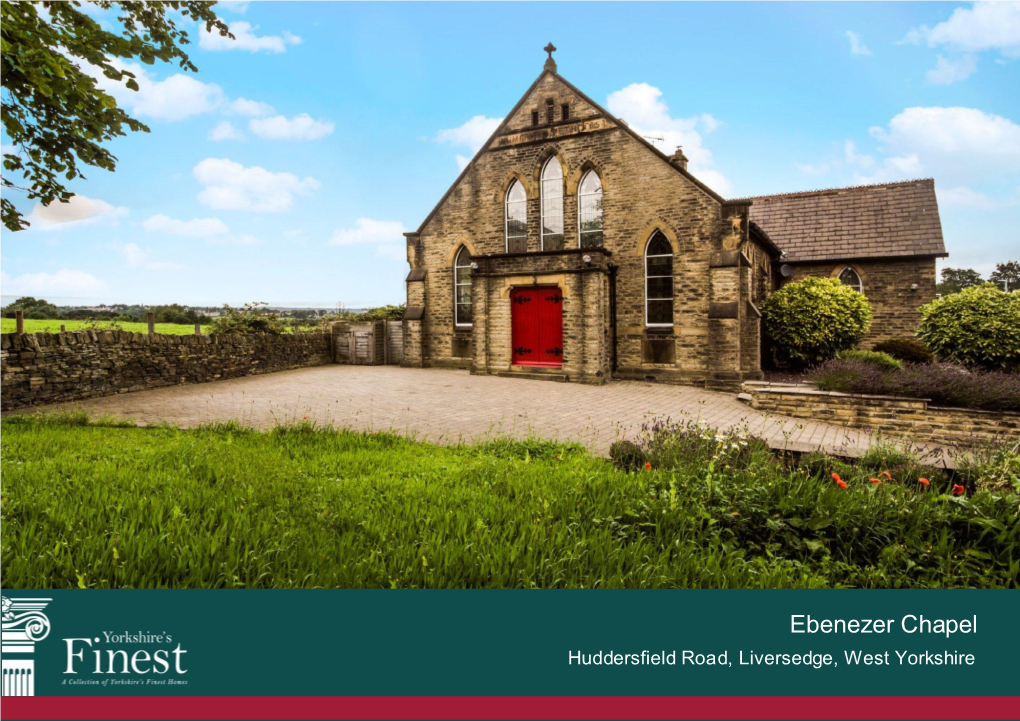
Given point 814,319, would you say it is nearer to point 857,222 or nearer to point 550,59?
point 857,222

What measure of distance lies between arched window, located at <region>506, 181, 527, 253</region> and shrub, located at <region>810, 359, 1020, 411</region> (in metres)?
10.6

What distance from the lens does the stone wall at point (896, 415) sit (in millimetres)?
9312

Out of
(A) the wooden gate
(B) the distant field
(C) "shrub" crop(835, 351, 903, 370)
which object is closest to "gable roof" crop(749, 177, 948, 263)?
(C) "shrub" crop(835, 351, 903, 370)

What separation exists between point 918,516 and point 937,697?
2048mm

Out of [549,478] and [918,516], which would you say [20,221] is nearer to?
[549,478]

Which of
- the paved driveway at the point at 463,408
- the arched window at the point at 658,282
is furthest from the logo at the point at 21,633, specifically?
the arched window at the point at 658,282

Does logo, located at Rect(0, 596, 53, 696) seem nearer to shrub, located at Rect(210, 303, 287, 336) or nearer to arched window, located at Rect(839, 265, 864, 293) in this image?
shrub, located at Rect(210, 303, 287, 336)

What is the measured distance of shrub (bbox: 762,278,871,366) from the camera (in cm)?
1631

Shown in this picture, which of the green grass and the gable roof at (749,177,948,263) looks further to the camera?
the gable roof at (749,177,948,263)

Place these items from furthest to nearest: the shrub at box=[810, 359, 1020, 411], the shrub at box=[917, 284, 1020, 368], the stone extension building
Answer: the stone extension building
the shrub at box=[917, 284, 1020, 368]
the shrub at box=[810, 359, 1020, 411]

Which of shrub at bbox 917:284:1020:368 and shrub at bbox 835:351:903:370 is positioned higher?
shrub at bbox 917:284:1020:368

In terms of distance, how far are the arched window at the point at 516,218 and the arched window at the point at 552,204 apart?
0.75 m

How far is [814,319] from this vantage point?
16250 millimetres

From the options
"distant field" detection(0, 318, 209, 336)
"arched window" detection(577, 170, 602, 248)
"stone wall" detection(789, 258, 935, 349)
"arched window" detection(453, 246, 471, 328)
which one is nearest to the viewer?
"distant field" detection(0, 318, 209, 336)
